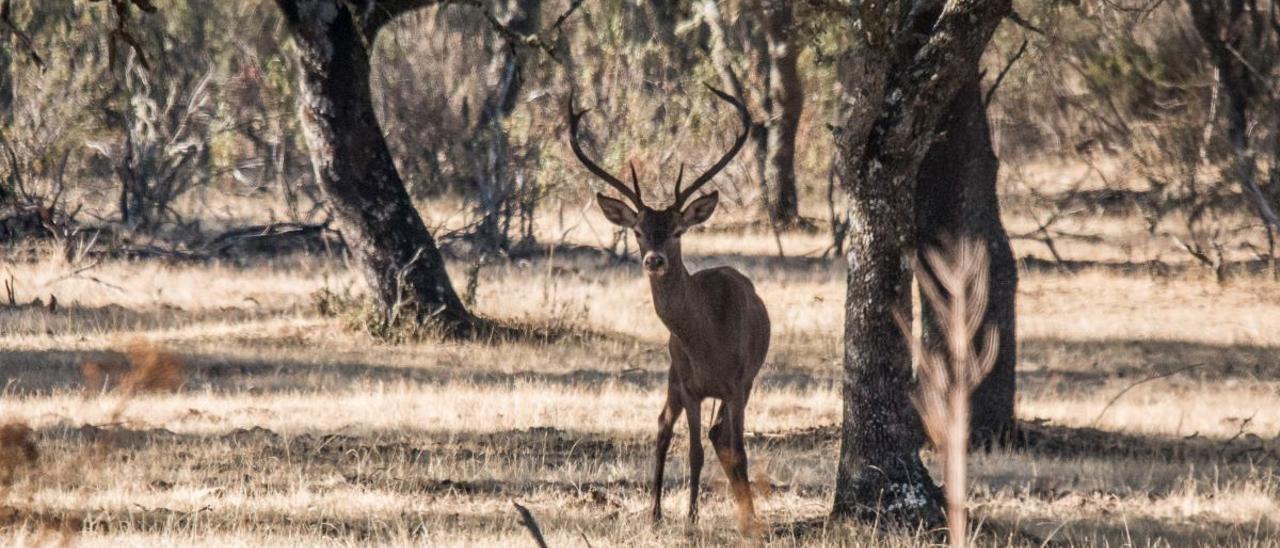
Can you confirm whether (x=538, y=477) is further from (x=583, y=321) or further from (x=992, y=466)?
(x=583, y=321)

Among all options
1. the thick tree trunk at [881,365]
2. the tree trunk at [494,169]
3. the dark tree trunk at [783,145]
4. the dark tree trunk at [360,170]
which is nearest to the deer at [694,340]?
the thick tree trunk at [881,365]

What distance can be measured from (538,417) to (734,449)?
3.85 meters

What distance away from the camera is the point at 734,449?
29.9 feet

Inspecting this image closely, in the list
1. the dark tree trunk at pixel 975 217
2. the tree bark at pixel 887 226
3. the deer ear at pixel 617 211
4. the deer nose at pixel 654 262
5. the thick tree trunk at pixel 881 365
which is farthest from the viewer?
the dark tree trunk at pixel 975 217

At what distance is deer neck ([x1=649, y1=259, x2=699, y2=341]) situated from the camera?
926 centimetres

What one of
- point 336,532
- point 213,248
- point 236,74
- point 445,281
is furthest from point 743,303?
point 236,74

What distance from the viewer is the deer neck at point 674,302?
30.4ft

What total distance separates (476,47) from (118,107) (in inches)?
207

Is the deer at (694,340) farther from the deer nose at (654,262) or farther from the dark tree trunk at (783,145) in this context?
the dark tree trunk at (783,145)

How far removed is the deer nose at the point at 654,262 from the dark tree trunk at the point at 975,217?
102 inches

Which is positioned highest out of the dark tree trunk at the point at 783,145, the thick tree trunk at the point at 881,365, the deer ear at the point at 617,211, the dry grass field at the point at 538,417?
the dark tree trunk at the point at 783,145

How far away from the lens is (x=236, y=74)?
113 ft

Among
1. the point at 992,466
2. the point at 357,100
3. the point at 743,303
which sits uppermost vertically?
the point at 357,100

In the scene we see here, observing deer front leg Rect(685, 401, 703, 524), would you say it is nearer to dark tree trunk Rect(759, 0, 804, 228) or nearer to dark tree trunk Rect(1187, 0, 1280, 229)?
dark tree trunk Rect(1187, 0, 1280, 229)
